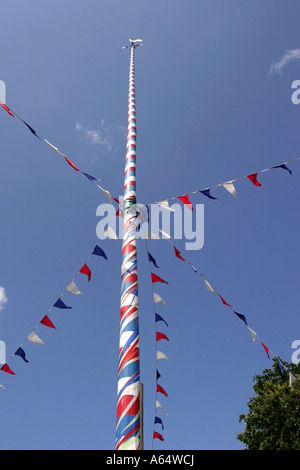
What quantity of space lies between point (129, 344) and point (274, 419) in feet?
41.7

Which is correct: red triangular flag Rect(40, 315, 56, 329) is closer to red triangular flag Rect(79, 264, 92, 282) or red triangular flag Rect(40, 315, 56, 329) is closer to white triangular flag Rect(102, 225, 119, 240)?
red triangular flag Rect(79, 264, 92, 282)

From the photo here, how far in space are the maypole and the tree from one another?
10958 mm

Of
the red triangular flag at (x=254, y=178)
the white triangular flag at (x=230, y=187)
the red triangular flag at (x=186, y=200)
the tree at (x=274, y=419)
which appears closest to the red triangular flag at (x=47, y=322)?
the red triangular flag at (x=186, y=200)

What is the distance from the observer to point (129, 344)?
13.6ft

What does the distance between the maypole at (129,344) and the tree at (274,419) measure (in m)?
11.0

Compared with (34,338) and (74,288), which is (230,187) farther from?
(34,338)

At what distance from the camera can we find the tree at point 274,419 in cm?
1311

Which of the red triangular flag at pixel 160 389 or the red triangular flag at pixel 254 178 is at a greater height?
the red triangular flag at pixel 254 178

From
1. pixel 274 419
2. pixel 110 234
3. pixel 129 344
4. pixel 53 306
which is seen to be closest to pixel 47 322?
pixel 53 306

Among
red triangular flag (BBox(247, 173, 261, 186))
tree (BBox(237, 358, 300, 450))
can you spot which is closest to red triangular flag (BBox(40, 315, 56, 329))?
red triangular flag (BBox(247, 173, 261, 186))

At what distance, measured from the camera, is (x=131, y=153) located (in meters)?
6.77

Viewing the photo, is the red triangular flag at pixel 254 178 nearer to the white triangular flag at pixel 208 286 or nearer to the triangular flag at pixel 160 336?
the white triangular flag at pixel 208 286
